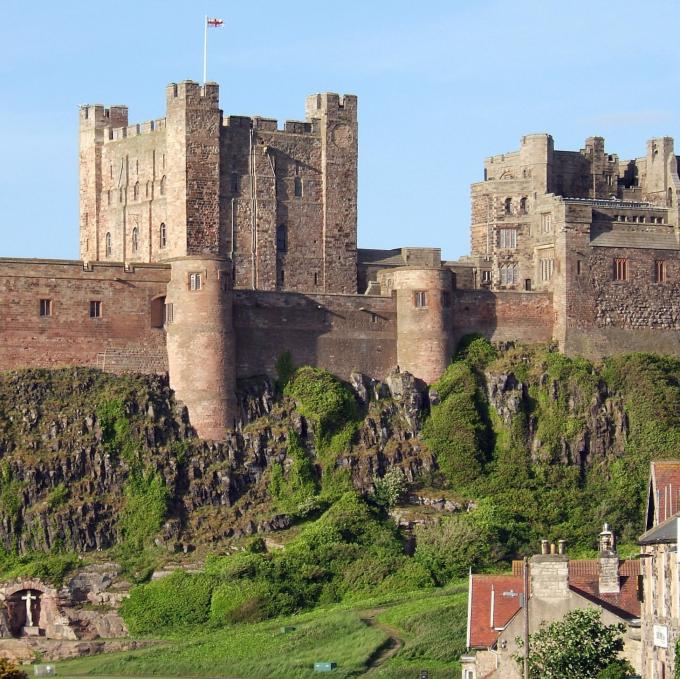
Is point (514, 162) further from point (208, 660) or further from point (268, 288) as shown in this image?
point (208, 660)

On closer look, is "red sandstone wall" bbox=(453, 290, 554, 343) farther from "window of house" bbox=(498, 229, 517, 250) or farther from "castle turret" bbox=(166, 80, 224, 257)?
"castle turret" bbox=(166, 80, 224, 257)

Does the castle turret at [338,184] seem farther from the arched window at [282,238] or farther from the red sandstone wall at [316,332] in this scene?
the red sandstone wall at [316,332]

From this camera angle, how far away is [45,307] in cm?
9100

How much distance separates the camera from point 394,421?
95.3 metres

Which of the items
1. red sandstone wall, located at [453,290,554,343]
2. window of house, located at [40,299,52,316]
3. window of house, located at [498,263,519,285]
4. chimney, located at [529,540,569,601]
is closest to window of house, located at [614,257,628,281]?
red sandstone wall, located at [453,290,554,343]

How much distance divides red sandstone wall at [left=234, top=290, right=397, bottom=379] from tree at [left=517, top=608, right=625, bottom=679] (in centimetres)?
3570

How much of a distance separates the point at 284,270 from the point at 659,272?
15238 millimetres

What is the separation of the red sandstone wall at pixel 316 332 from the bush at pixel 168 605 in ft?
34.9

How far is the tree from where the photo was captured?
2302 inches

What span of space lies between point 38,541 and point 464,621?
16548 millimetres

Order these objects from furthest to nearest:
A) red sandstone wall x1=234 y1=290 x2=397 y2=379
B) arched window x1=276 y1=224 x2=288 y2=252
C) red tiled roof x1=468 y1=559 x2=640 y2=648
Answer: arched window x1=276 y1=224 x2=288 y2=252 < red sandstone wall x1=234 y1=290 x2=397 y2=379 < red tiled roof x1=468 y1=559 x2=640 y2=648

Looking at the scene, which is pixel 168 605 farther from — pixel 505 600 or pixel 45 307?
pixel 505 600

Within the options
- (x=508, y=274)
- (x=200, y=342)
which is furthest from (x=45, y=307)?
(x=508, y=274)

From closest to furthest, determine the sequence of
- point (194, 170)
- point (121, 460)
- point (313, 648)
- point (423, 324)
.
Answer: point (313, 648) < point (121, 460) < point (194, 170) < point (423, 324)
